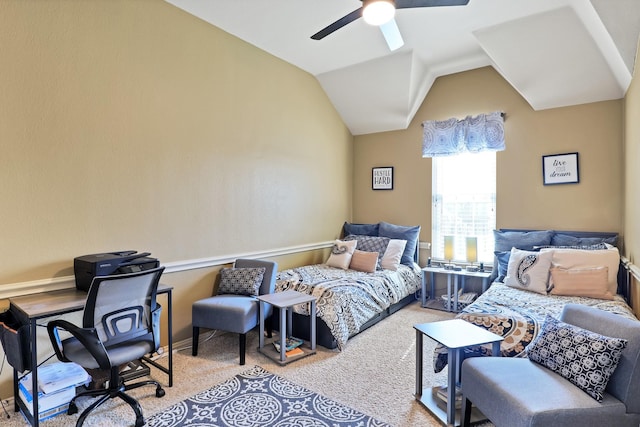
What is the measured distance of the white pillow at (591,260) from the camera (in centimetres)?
316

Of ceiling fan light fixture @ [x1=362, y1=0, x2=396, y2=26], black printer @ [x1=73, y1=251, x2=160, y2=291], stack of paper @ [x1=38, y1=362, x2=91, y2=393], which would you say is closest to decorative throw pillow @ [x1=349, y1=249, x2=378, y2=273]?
black printer @ [x1=73, y1=251, x2=160, y2=291]

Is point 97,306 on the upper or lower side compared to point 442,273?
upper

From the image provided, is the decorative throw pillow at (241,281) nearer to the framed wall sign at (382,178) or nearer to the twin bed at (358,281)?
the twin bed at (358,281)

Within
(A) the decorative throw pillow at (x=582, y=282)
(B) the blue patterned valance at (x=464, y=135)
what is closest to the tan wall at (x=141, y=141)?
(B) the blue patterned valance at (x=464, y=135)

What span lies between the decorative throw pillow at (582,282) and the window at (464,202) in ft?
4.03

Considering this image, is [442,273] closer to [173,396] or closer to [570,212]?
[570,212]

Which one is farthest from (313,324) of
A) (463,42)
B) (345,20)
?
(463,42)

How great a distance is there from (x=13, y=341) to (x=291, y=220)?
114 inches

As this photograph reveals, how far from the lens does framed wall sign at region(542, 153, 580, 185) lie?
392 cm

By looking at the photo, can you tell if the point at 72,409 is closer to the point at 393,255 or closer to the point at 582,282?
the point at 393,255

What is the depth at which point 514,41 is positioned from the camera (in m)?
3.52

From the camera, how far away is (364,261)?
4.38m

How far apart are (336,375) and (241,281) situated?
4.16 ft

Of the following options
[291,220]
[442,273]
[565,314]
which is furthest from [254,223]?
[565,314]
